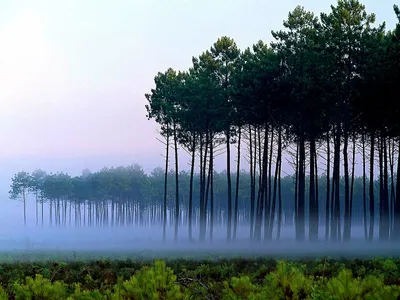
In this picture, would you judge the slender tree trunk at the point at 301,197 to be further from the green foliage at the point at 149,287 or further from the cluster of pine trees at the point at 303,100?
the green foliage at the point at 149,287

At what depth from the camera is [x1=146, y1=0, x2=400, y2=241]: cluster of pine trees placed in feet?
118

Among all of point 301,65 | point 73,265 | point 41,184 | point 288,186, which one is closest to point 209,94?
point 301,65

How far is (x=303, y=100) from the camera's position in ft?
129

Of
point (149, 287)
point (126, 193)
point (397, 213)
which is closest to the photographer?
point (149, 287)

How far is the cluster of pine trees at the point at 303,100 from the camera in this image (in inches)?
1415

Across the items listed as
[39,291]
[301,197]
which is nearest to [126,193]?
[301,197]

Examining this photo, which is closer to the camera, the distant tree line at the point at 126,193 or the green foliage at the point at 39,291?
the green foliage at the point at 39,291

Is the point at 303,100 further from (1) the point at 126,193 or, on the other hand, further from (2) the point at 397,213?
(1) the point at 126,193

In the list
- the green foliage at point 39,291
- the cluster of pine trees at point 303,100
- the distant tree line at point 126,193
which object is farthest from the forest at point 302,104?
the distant tree line at point 126,193

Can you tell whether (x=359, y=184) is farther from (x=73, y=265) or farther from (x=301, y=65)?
(x=73, y=265)

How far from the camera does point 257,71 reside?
139 ft

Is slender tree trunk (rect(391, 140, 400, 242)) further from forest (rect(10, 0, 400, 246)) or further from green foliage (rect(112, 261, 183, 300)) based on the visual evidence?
green foliage (rect(112, 261, 183, 300))

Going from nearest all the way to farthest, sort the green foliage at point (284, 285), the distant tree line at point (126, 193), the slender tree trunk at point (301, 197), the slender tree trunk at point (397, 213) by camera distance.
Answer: the green foliage at point (284, 285)
the slender tree trunk at point (397, 213)
the slender tree trunk at point (301, 197)
the distant tree line at point (126, 193)

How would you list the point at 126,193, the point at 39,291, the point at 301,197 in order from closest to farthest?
1. the point at 39,291
2. the point at 301,197
3. the point at 126,193
